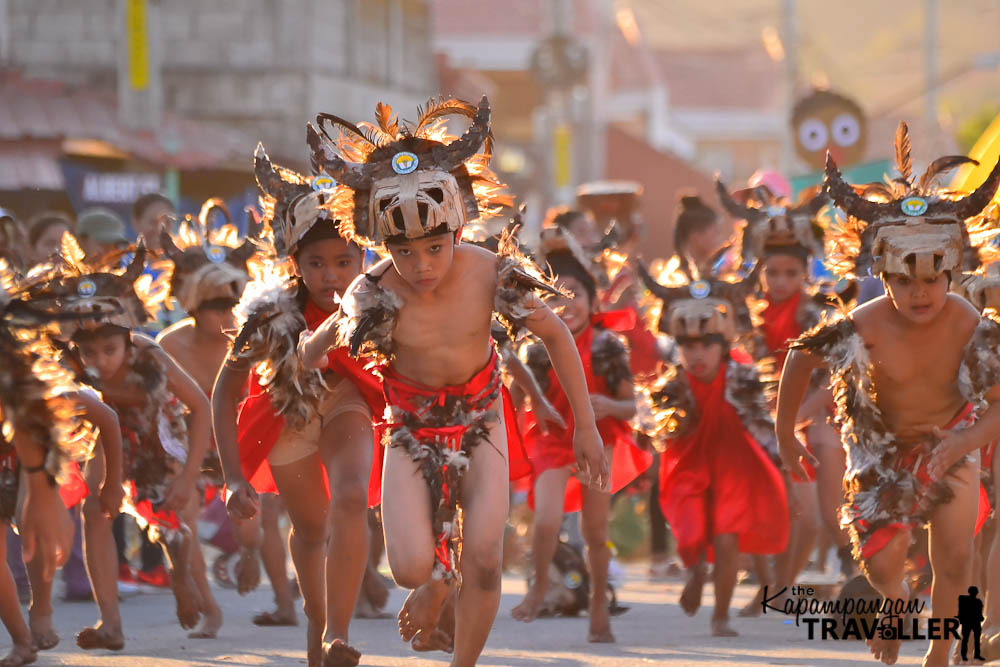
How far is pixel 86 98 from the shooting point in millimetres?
25078

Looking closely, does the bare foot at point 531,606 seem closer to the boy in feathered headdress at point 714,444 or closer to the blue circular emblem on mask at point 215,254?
the boy in feathered headdress at point 714,444

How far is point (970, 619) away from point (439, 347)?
254 cm

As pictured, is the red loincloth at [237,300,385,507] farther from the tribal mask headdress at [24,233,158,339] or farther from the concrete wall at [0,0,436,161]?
the concrete wall at [0,0,436,161]

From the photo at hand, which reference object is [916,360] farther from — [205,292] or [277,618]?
[205,292]

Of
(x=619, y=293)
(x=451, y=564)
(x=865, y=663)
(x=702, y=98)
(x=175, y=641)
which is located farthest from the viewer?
(x=702, y=98)

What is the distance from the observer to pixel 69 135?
22672 mm

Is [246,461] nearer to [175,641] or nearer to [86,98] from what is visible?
[175,641]

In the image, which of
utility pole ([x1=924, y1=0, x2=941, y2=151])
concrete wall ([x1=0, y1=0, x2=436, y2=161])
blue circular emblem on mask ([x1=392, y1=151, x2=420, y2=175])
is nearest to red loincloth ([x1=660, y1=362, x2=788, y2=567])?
blue circular emblem on mask ([x1=392, y1=151, x2=420, y2=175])

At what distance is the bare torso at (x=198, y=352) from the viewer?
10742mm

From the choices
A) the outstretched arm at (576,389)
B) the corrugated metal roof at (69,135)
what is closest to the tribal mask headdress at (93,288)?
the outstretched arm at (576,389)

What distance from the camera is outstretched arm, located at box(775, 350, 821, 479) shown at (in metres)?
8.26

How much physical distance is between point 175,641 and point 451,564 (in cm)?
285

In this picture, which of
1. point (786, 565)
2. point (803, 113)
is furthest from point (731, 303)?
point (803, 113)

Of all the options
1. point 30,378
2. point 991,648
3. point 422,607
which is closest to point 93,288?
point 30,378
